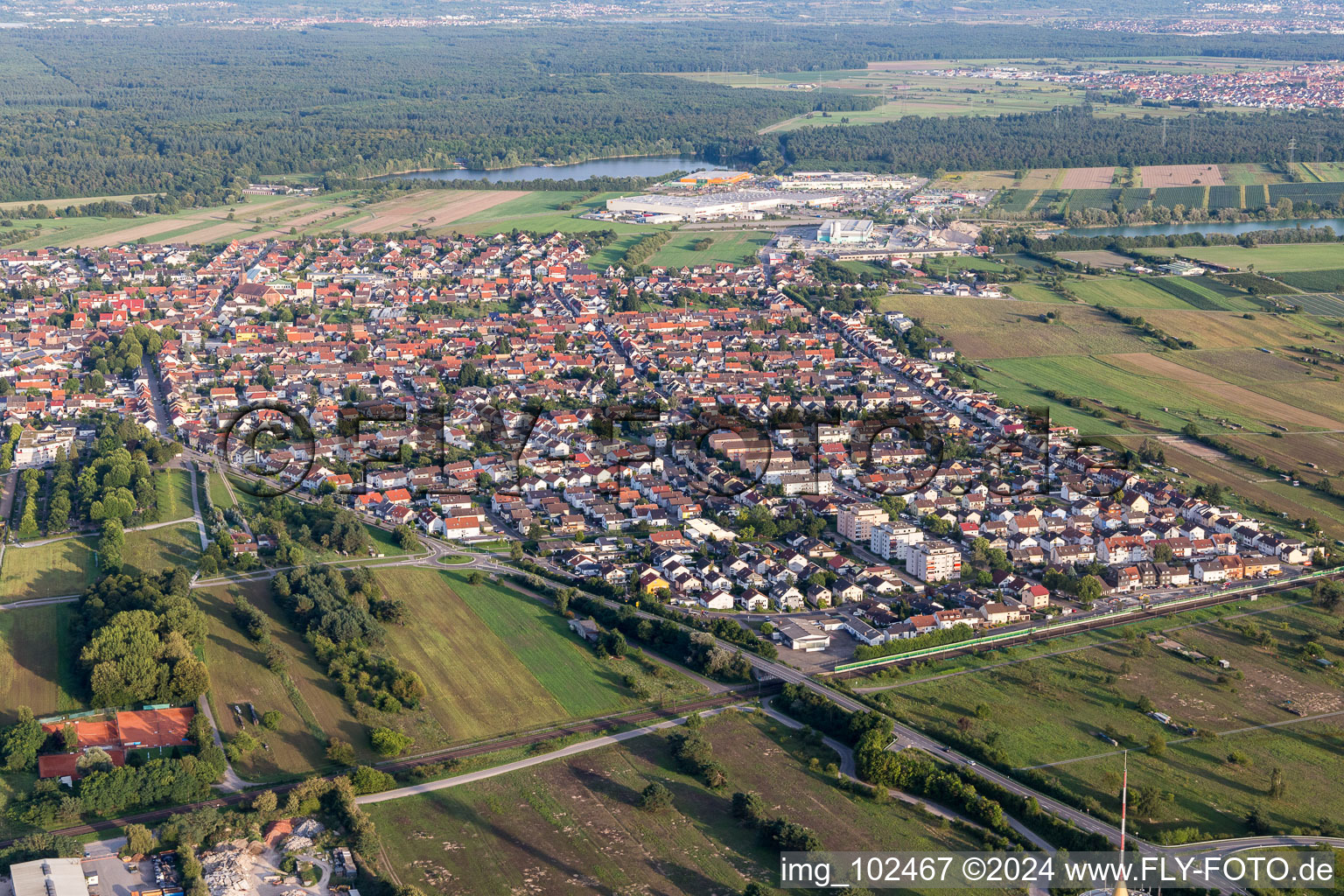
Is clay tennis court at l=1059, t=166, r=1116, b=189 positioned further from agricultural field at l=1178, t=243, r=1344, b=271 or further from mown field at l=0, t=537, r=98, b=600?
mown field at l=0, t=537, r=98, b=600

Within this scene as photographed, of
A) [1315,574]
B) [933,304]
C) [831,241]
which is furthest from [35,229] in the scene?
[1315,574]

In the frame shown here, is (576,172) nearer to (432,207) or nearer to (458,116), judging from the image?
(432,207)

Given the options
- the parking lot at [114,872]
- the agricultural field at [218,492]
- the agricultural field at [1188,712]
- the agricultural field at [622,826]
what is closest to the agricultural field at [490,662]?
the agricultural field at [622,826]

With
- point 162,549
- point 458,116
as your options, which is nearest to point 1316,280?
point 162,549

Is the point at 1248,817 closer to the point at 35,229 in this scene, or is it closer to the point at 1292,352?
the point at 1292,352

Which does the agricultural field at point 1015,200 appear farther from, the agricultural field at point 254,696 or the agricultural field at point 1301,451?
the agricultural field at point 254,696

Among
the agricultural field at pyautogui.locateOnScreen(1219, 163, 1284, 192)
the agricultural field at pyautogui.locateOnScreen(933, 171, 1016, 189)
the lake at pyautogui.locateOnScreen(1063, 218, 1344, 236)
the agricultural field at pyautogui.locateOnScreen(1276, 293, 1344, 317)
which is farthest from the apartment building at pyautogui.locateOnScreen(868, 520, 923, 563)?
the agricultural field at pyautogui.locateOnScreen(1219, 163, 1284, 192)
